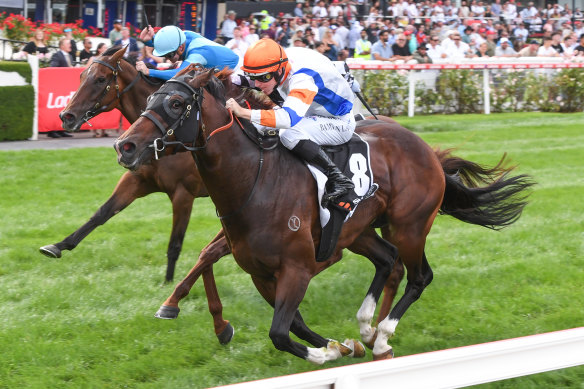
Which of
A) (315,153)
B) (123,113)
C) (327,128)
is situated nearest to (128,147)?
(315,153)

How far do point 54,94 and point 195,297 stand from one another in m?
7.72

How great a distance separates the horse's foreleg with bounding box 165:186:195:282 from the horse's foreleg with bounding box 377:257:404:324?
1.65m

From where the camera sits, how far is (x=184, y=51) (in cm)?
595

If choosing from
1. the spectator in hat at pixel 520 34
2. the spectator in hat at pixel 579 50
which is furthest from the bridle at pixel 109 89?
the spectator in hat at pixel 520 34

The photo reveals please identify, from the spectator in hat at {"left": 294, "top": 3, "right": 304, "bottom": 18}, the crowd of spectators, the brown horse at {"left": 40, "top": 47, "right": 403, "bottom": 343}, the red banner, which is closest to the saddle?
the brown horse at {"left": 40, "top": 47, "right": 403, "bottom": 343}

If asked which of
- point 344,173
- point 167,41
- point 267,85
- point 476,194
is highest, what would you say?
point 167,41

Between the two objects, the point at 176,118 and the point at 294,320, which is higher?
the point at 176,118

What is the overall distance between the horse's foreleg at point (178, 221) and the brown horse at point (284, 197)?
1281 millimetres

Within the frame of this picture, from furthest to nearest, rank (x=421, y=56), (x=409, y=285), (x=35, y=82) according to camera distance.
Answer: (x=421, y=56)
(x=35, y=82)
(x=409, y=285)

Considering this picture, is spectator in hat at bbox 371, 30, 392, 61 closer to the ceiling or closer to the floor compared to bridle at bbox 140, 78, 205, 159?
closer to the ceiling

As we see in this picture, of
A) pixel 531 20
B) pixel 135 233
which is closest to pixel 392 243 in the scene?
pixel 135 233

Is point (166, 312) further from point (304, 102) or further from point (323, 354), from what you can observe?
point (304, 102)

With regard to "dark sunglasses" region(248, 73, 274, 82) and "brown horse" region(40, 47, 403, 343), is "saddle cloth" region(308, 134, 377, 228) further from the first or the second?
"brown horse" region(40, 47, 403, 343)

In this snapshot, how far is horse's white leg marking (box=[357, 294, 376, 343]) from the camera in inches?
196
